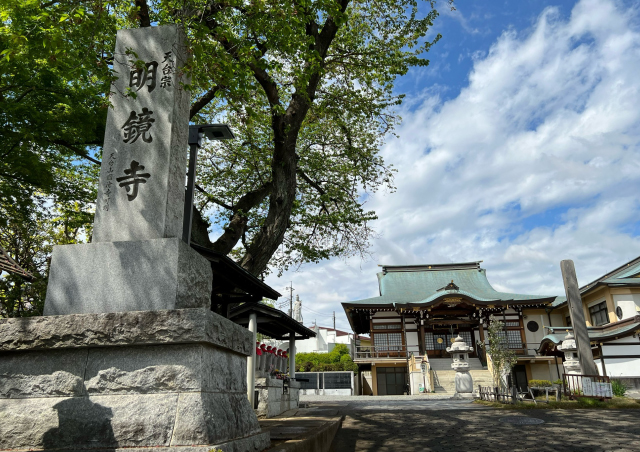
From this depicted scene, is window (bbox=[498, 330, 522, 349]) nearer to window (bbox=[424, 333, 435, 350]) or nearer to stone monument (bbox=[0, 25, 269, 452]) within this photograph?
window (bbox=[424, 333, 435, 350])

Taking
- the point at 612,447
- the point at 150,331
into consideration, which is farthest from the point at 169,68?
the point at 612,447

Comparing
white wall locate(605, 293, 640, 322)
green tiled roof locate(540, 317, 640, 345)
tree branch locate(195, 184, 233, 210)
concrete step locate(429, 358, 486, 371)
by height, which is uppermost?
tree branch locate(195, 184, 233, 210)

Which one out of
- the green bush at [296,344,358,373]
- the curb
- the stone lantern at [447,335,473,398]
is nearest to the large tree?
the curb

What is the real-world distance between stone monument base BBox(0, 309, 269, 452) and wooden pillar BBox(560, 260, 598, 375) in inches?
486

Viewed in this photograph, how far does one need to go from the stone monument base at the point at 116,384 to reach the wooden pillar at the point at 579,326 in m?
12.3

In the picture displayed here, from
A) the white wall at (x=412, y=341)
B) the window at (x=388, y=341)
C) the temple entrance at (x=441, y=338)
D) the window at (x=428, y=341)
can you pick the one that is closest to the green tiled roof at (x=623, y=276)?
the temple entrance at (x=441, y=338)

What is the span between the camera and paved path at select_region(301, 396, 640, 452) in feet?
18.3

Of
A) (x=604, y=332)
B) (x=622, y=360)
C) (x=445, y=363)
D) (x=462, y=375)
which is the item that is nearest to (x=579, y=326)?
(x=462, y=375)

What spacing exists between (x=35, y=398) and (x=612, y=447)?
6.29m

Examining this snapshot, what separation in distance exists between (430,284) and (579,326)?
63.8 feet

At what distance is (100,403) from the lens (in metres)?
2.87

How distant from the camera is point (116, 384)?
2.91m

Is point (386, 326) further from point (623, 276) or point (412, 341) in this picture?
point (623, 276)

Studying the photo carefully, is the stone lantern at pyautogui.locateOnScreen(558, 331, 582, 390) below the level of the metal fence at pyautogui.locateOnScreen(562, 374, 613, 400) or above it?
above
